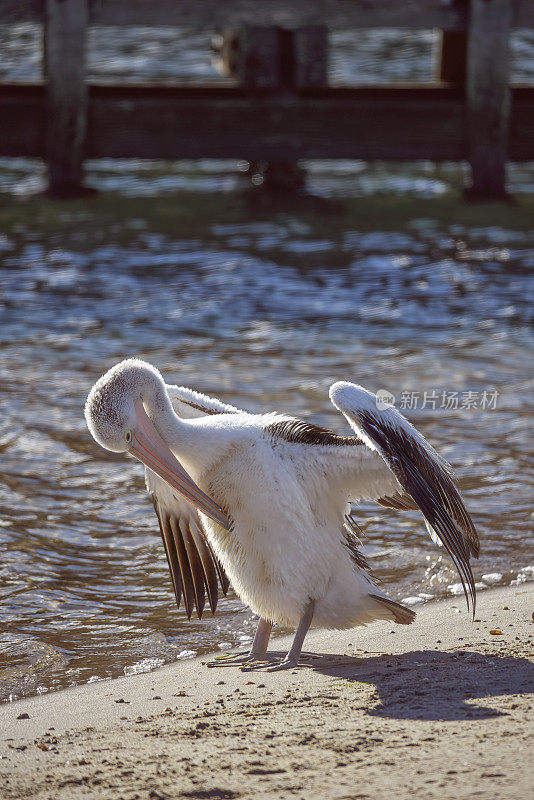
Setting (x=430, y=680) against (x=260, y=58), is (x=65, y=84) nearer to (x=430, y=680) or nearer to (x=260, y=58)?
(x=260, y=58)

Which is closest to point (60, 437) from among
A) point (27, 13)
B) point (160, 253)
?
point (160, 253)

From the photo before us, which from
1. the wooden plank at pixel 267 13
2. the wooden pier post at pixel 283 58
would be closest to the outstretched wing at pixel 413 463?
the wooden plank at pixel 267 13

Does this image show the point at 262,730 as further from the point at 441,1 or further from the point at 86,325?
the point at 441,1

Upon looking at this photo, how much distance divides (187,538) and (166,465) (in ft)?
1.98

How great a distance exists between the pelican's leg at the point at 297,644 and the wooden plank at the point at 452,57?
8.34 m

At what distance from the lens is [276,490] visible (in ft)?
12.9

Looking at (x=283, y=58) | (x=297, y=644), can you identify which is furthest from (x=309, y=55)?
(x=297, y=644)

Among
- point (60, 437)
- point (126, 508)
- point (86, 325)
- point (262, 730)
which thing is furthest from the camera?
point (86, 325)

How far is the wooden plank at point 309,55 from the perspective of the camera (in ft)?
36.1

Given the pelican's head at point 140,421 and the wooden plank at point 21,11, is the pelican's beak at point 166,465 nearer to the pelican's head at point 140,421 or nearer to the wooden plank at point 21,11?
the pelican's head at point 140,421

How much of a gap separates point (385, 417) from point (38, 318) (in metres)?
5.22

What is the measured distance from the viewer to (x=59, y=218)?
36.4 ft

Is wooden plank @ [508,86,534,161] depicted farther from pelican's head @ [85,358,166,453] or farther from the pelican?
pelican's head @ [85,358,166,453]

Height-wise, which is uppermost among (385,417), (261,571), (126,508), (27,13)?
(27,13)
